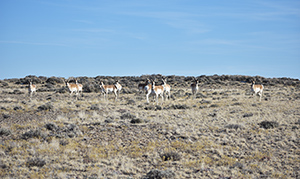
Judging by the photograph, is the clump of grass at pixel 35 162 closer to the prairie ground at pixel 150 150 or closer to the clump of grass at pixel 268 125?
the prairie ground at pixel 150 150

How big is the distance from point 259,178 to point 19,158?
27.1 feet

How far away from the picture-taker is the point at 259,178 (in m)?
8.69

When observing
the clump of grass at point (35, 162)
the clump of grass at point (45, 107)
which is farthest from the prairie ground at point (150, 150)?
the clump of grass at point (45, 107)

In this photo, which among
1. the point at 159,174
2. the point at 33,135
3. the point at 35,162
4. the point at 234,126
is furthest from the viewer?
the point at 234,126

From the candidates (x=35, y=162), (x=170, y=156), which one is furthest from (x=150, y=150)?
(x=35, y=162)

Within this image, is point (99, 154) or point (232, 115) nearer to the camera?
point (99, 154)

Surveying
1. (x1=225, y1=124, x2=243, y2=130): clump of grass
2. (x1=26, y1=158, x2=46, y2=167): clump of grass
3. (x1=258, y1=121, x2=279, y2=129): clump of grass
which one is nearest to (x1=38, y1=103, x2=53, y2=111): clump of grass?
(x1=26, y1=158, x2=46, y2=167): clump of grass

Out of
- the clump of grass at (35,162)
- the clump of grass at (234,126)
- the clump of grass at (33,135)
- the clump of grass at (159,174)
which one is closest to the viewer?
the clump of grass at (159,174)

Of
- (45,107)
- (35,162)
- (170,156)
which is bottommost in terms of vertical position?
(170,156)

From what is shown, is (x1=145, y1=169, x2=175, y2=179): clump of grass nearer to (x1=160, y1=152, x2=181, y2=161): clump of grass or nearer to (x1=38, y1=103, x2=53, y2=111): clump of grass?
(x1=160, y1=152, x2=181, y2=161): clump of grass

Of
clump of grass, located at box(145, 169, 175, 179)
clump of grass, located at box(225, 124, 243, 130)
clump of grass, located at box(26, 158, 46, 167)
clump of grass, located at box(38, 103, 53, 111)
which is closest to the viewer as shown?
clump of grass, located at box(145, 169, 175, 179)

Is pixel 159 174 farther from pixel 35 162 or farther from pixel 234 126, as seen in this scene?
pixel 234 126

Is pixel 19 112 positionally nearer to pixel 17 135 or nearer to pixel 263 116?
pixel 17 135

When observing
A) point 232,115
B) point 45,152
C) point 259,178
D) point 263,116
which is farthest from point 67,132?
point 263,116
